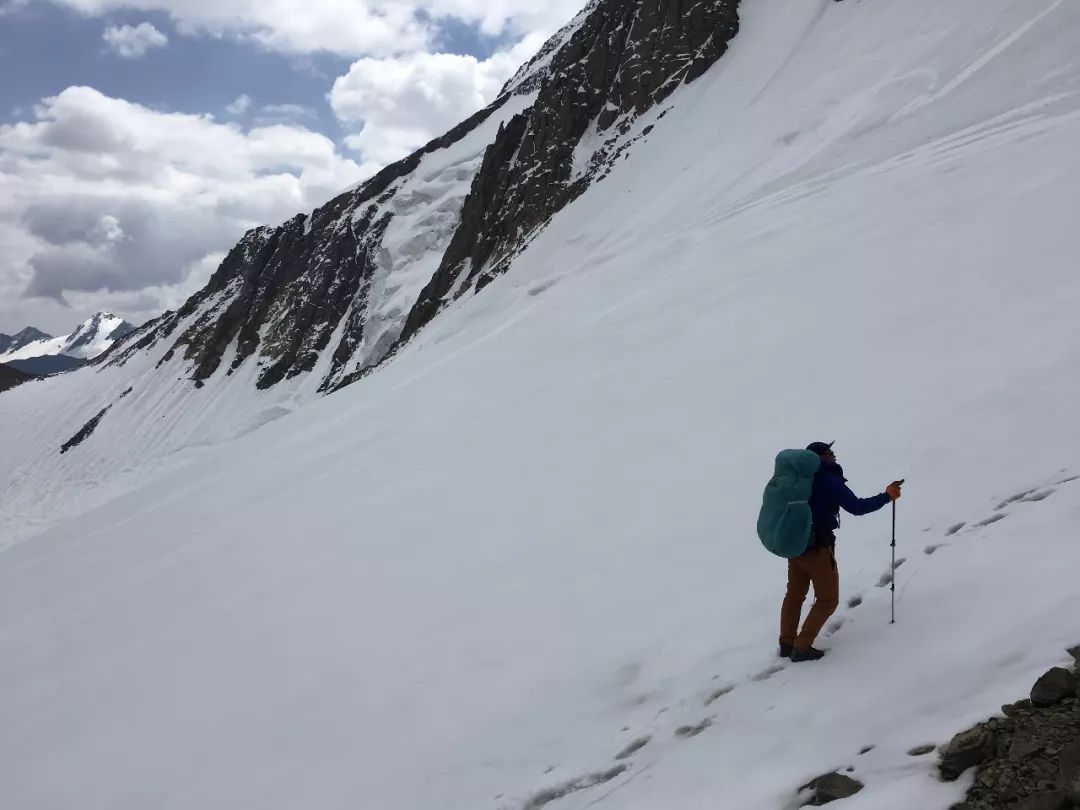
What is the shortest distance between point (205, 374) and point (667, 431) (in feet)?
254

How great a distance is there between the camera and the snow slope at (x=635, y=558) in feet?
13.9

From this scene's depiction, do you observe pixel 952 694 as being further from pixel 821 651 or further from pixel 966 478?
pixel 966 478

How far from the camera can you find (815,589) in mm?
4426

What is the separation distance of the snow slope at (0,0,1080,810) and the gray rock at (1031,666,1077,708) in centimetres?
17

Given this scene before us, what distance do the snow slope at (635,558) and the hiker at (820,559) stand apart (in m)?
0.25

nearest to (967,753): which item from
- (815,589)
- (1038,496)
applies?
(815,589)

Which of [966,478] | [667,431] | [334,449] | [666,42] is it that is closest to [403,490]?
[667,431]

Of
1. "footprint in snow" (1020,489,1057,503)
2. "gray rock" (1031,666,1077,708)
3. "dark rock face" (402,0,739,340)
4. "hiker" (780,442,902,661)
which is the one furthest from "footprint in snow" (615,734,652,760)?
"dark rock face" (402,0,739,340)

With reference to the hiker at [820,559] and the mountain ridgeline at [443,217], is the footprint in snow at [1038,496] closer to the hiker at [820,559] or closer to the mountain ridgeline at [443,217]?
the hiker at [820,559]

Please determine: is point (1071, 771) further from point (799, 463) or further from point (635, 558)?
point (635, 558)

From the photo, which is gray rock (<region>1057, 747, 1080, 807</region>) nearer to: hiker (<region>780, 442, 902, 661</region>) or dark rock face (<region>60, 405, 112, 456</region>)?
hiker (<region>780, 442, 902, 661</region>)

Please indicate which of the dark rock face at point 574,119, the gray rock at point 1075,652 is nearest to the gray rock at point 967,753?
the gray rock at point 1075,652

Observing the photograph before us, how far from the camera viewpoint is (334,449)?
15836 mm

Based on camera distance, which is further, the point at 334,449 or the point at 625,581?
the point at 334,449
